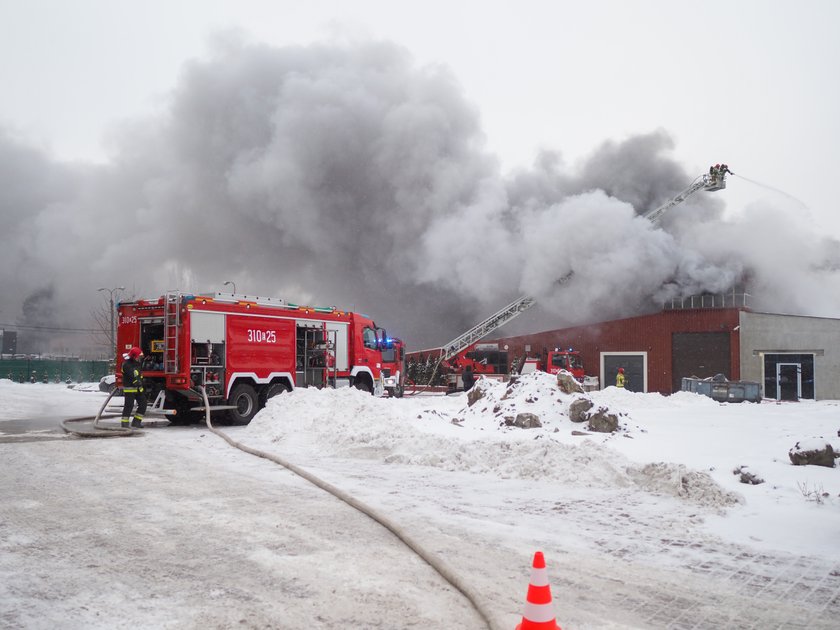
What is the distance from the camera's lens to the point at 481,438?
420 inches

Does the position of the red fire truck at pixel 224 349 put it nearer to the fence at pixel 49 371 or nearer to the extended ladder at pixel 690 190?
the extended ladder at pixel 690 190

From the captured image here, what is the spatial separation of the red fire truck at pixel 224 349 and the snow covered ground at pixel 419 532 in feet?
10.5

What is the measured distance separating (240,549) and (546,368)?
25022mm

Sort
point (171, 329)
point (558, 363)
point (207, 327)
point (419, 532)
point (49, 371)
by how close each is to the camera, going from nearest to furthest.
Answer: point (419, 532), point (171, 329), point (207, 327), point (558, 363), point (49, 371)

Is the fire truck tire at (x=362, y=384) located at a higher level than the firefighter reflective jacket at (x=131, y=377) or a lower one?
lower

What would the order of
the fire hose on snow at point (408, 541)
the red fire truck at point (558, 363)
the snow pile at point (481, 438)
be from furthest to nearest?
the red fire truck at point (558, 363)
the snow pile at point (481, 438)
the fire hose on snow at point (408, 541)

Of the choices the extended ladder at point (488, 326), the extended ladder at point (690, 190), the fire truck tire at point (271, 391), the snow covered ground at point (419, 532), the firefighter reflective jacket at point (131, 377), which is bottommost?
the snow covered ground at point (419, 532)

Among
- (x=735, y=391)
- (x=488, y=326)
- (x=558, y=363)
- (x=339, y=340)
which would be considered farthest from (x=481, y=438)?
(x=488, y=326)

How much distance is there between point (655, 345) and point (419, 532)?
2783cm

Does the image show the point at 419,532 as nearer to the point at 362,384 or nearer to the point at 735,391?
the point at 362,384

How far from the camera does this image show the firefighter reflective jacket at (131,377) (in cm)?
1345

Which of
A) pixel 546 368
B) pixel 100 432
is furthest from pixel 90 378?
pixel 100 432

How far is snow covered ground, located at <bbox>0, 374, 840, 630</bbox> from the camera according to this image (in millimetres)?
3912

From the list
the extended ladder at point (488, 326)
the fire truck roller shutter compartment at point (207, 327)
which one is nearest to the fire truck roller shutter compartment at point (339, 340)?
the fire truck roller shutter compartment at point (207, 327)
